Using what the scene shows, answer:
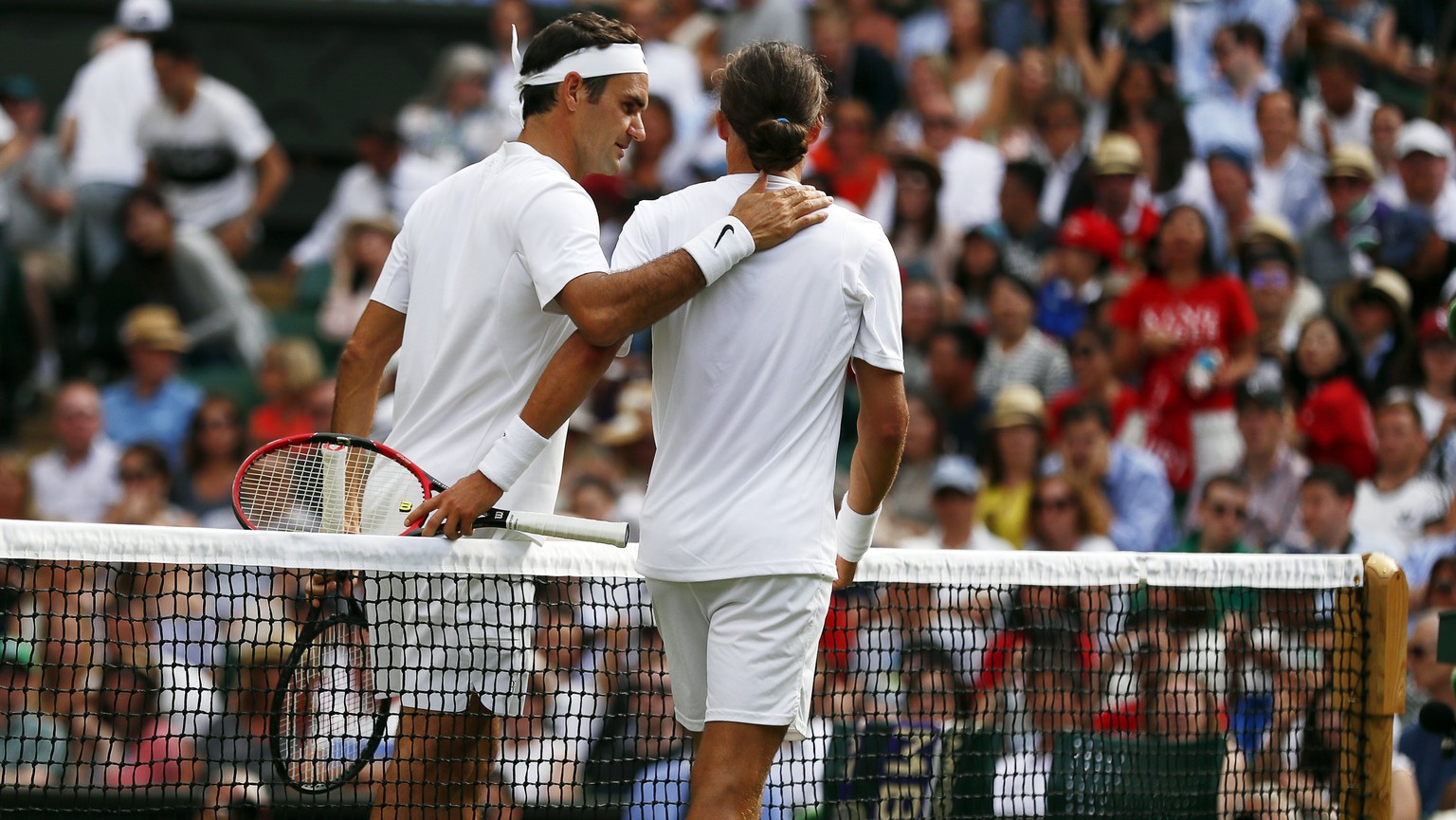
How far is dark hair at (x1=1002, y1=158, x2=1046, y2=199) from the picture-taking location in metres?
10.4

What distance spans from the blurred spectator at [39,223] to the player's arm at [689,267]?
7818mm

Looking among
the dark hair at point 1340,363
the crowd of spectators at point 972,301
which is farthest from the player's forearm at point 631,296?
the dark hair at point 1340,363

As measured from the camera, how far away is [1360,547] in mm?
7582

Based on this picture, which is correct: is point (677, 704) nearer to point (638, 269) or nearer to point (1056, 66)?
point (638, 269)

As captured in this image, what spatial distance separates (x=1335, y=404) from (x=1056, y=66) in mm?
3956

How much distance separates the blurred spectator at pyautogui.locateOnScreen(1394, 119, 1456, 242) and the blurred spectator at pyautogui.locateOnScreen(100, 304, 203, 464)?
6.62 metres

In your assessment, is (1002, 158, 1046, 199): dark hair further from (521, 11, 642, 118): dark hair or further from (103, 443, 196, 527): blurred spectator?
(521, 11, 642, 118): dark hair

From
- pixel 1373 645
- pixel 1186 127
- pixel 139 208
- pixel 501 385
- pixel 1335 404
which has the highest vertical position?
pixel 1186 127

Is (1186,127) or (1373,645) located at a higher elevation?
(1186,127)

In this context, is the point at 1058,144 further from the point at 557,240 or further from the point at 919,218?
the point at 557,240

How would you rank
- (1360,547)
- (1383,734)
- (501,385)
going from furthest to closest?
(1360,547) → (1383,734) → (501,385)

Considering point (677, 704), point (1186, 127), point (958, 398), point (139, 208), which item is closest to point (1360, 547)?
point (958, 398)

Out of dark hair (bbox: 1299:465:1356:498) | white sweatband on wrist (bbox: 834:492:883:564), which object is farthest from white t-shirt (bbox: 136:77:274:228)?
white sweatband on wrist (bbox: 834:492:883:564)

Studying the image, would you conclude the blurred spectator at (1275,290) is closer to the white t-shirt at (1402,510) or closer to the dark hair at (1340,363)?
the dark hair at (1340,363)
